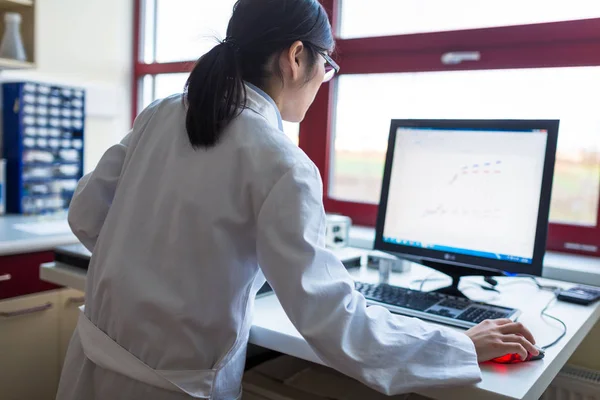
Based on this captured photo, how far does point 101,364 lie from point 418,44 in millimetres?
1529

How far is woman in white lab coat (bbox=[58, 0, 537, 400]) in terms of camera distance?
2.81 ft

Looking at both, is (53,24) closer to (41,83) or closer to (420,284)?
(41,83)

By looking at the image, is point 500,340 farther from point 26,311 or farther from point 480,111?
point 26,311

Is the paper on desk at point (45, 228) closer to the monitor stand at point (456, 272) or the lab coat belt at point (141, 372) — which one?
the lab coat belt at point (141, 372)

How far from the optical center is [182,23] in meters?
2.95

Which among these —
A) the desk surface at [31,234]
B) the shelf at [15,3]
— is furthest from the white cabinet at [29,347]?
the shelf at [15,3]

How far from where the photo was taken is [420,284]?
1535mm

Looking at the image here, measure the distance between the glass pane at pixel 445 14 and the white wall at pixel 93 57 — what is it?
4.11 ft

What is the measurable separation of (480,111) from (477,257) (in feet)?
2.46

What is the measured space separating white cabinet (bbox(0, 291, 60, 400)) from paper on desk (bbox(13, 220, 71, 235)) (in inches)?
8.9

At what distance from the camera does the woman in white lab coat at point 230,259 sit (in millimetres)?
857

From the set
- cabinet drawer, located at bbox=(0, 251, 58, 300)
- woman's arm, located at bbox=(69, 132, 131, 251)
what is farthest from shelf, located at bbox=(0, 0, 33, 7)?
woman's arm, located at bbox=(69, 132, 131, 251)

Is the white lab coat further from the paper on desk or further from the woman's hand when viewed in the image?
the paper on desk

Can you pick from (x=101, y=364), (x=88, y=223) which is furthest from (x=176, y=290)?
(x=88, y=223)
